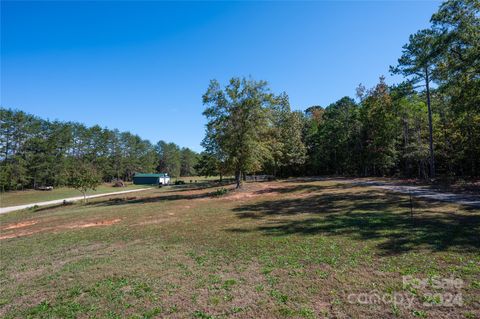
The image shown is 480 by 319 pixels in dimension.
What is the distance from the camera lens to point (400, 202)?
1406 centimetres

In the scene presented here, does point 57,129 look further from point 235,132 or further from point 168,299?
point 168,299

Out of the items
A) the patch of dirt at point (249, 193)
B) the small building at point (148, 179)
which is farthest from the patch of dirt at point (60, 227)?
the small building at point (148, 179)

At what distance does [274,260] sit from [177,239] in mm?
4959

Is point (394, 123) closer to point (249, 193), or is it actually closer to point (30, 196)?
point (249, 193)

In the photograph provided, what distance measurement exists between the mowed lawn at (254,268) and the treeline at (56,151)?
28925mm

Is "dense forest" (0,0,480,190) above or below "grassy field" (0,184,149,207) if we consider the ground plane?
above

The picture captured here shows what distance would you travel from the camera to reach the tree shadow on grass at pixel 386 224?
725 centimetres

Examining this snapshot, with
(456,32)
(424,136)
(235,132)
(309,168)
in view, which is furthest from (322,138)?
(456,32)

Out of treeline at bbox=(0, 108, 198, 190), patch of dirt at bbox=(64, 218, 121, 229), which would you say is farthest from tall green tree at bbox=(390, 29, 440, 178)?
treeline at bbox=(0, 108, 198, 190)

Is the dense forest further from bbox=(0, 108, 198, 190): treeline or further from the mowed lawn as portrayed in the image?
the mowed lawn

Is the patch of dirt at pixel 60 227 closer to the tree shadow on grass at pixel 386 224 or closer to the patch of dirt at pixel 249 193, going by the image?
the tree shadow on grass at pixel 386 224

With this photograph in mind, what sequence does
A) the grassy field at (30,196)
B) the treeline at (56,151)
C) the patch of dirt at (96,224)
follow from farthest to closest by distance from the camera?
the treeline at (56,151)
the grassy field at (30,196)
the patch of dirt at (96,224)

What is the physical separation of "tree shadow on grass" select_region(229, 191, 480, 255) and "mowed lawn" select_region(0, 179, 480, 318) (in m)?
0.05

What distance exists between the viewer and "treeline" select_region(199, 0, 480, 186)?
1700cm
